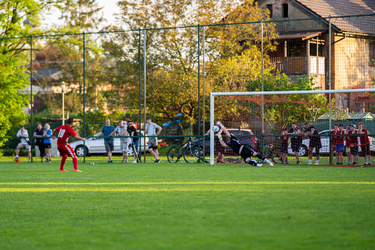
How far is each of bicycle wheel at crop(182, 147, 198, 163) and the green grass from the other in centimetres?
843

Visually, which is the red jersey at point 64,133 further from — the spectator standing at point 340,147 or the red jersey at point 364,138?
the red jersey at point 364,138

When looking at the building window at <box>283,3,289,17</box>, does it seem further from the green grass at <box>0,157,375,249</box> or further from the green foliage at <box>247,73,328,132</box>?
the green grass at <box>0,157,375,249</box>

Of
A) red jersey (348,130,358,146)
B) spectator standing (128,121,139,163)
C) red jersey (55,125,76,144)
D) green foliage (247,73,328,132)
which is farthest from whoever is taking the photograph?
spectator standing (128,121,139,163)

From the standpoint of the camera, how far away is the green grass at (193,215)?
5176 millimetres

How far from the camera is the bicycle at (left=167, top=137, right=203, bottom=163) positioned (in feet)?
64.7

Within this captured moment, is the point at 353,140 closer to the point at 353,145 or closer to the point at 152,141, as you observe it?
the point at 353,145

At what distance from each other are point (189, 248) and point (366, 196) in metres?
4.28

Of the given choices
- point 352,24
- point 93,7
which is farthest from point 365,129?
point 93,7

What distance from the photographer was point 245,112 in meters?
19.0

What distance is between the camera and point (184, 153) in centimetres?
1991

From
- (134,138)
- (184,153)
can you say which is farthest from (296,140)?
(134,138)

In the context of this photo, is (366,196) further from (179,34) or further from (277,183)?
(179,34)

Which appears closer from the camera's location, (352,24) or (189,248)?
(189,248)

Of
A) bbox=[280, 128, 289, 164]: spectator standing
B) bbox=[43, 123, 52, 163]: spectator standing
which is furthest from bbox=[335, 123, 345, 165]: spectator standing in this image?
bbox=[43, 123, 52, 163]: spectator standing
